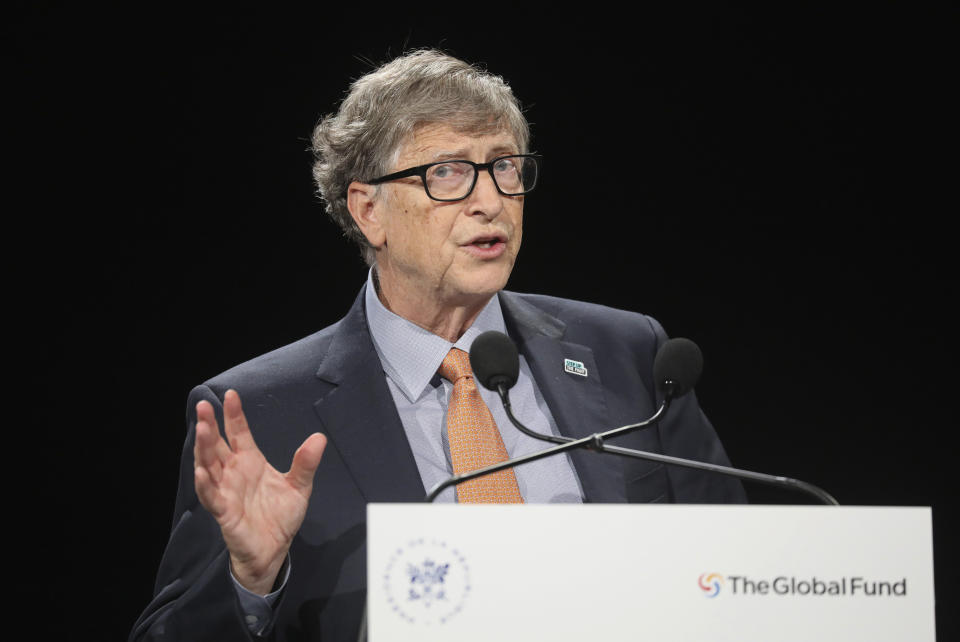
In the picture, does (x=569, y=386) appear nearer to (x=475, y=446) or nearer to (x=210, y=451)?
(x=475, y=446)

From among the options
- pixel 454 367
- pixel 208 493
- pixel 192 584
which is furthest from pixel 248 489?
pixel 454 367

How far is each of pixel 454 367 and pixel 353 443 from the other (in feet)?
1.08

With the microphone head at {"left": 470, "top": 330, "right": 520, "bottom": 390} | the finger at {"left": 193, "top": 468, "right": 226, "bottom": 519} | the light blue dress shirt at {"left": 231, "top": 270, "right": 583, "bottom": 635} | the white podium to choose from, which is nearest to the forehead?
the light blue dress shirt at {"left": 231, "top": 270, "right": 583, "bottom": 635}

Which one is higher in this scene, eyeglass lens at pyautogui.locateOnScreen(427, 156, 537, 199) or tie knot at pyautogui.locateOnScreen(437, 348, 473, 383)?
eyeglass lens at pyautogui.locateOnScreen(427, 156, 537, 199)

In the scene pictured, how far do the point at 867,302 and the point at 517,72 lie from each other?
4.62 ft

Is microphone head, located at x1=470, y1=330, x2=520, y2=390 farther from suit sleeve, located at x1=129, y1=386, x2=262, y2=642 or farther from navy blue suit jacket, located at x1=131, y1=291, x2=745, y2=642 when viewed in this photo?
suit sleeve, located at x1=129, y1=386, x2=262, y2=642

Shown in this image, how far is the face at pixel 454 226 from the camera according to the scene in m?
2.43

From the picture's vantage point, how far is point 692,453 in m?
2.55

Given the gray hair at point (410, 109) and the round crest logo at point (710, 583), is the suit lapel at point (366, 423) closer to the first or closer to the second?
the gray hair at point (410, 109)

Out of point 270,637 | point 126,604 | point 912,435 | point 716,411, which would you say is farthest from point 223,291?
point 912,435

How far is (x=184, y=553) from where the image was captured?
2.19 metres

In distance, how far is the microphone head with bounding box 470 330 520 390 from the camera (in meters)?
1.85

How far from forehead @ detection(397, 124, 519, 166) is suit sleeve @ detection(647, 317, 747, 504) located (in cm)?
74

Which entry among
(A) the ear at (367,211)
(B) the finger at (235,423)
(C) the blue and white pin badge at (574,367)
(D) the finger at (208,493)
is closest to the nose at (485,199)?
(A) the ear at (367,211)
